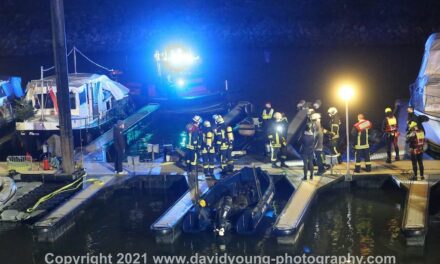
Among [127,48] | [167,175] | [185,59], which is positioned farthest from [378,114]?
[127,48]

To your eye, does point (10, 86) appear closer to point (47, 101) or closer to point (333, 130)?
point (47, 101)

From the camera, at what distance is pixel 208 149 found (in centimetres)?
2078

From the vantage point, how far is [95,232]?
59.8ft

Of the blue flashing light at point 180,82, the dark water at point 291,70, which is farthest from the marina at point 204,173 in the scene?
the dark water at point 291,70

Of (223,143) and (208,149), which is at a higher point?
(223,143)

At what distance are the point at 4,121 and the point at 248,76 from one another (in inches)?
913

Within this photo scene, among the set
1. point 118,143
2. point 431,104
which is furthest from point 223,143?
point 431,104

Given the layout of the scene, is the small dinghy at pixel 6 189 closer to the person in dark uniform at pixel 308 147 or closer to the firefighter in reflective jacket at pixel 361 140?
the person in dark uniform at pixel 308 147

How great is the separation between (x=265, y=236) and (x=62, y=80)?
809cm

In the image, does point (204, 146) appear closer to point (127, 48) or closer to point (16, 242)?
point (16, 242)

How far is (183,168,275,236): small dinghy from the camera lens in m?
17.2

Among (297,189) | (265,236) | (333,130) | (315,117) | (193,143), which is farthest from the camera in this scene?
(333,130)

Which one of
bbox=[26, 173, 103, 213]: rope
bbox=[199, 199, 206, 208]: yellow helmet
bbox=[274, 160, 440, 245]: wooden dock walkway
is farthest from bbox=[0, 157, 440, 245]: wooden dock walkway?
bbox=[199, 199, 206, 208]: yellow helmet

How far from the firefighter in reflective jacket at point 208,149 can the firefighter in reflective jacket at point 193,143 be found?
198 mm
